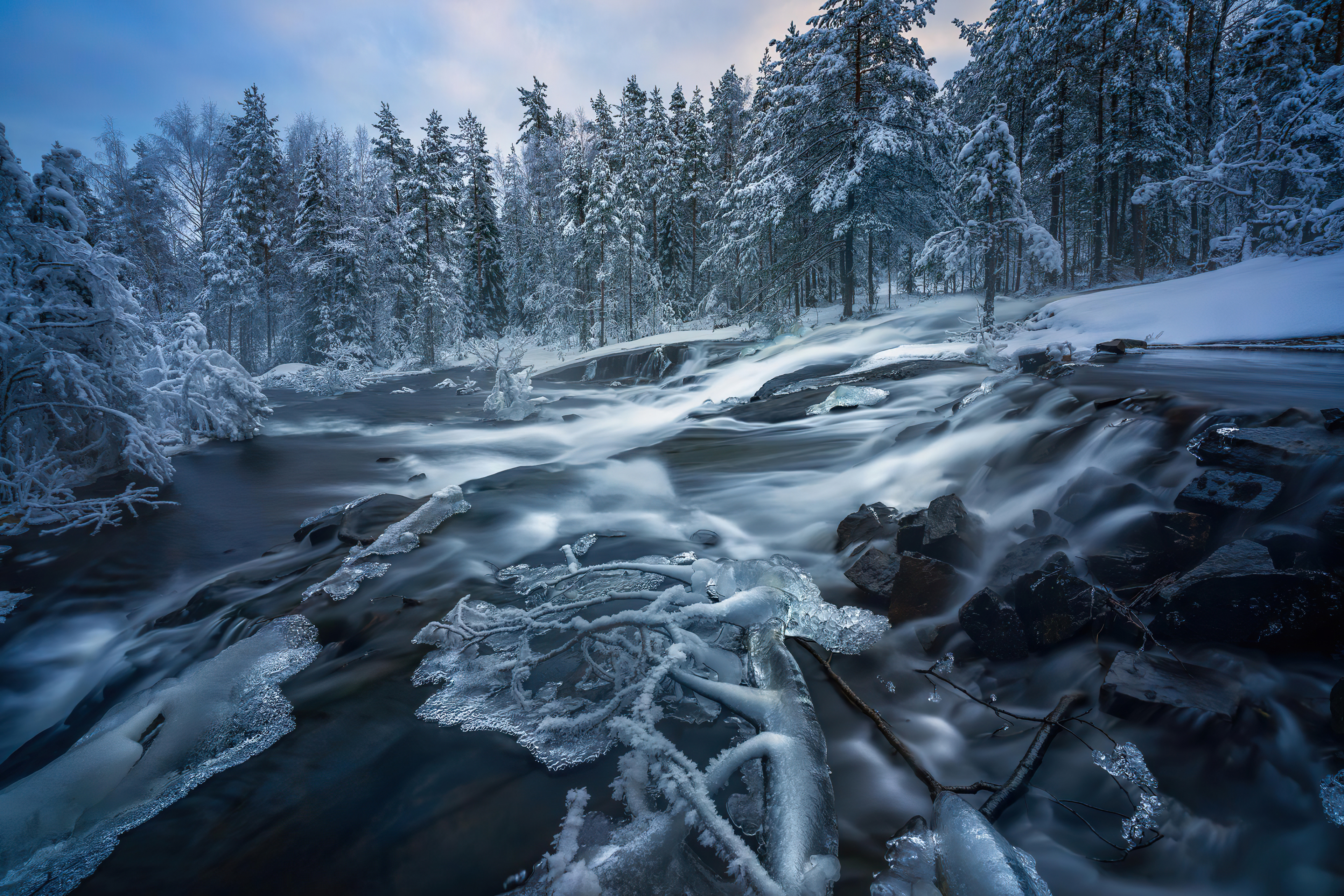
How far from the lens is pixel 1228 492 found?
8.38ft

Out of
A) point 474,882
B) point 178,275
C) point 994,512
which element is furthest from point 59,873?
point 178,275

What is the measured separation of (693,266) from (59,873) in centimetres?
3358

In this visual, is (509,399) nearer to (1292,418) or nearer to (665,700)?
(665,700)

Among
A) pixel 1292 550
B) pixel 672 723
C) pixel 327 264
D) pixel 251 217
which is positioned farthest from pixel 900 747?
pixel 251 217

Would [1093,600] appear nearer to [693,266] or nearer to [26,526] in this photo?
[26,526]

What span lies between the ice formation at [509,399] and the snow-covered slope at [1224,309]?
33.0ft

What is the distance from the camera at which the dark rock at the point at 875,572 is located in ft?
10.2

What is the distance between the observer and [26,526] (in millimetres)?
5168

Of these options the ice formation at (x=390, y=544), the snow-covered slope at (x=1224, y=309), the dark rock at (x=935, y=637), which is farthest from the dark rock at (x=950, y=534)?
the snow-covered slope at (x=1224, y=309)

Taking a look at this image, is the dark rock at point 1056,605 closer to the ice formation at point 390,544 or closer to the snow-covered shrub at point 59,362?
the ice formation at point 390,544

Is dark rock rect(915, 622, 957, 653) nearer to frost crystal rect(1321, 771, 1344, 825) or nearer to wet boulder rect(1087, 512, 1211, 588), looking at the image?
wet boulder rect(1087, 512, 1211, 588)

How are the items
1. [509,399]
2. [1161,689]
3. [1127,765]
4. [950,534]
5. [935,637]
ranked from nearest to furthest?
[1127,765], [1161,689], [935,637], [950,534], [509,399]

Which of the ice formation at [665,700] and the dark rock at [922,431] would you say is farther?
the dark rock at [922,431]

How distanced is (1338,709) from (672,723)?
7.06ft
